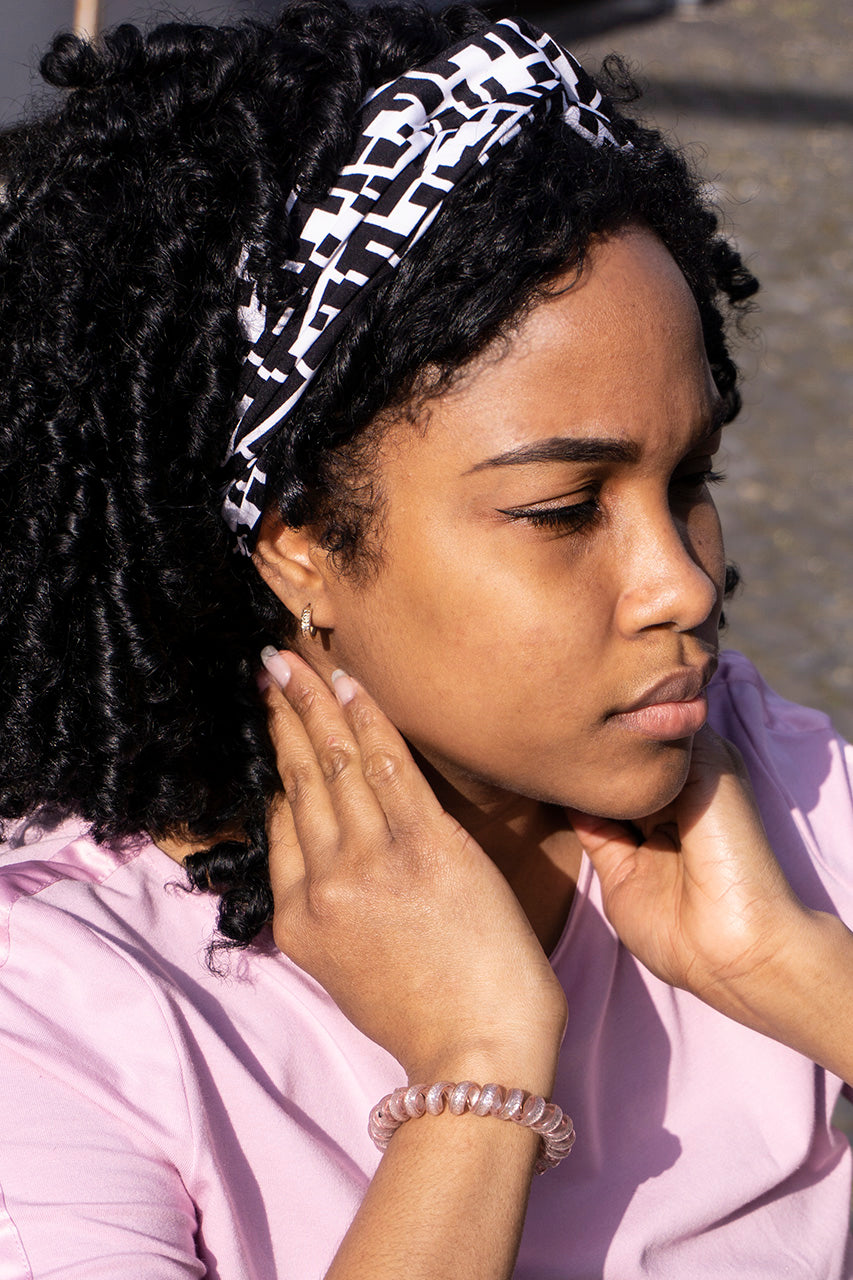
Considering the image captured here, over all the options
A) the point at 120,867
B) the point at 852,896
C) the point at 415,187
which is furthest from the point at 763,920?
the point at 415,187

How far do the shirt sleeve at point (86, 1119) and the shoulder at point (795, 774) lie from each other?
48.3 inches

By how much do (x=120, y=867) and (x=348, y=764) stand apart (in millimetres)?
398

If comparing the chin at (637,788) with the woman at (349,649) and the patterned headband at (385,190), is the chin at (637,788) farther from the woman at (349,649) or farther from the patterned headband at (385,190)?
the patterned headband at (385,190)

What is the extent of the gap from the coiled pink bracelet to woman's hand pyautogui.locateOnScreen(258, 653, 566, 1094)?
0.02 metres

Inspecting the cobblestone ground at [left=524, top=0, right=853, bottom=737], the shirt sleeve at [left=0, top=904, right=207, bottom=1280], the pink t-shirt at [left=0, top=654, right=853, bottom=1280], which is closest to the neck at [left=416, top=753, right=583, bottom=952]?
the pink t-shirt at [left=0, top=654, right=853, bottom=1280]

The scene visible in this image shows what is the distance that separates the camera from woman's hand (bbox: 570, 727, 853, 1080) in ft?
6.93

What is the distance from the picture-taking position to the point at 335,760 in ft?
6.82

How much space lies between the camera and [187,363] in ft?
6.38

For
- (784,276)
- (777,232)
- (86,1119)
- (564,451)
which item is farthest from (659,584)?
(777,232)

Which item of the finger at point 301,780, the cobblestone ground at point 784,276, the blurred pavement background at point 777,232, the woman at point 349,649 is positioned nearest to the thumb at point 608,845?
the woman at point 349,649

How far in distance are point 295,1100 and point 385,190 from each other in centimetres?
135

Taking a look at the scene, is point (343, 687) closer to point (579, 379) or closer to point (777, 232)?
point (579, 379)

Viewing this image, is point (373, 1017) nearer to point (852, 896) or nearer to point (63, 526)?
point (63, 526)

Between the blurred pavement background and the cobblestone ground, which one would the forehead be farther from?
the cobblestone ground
